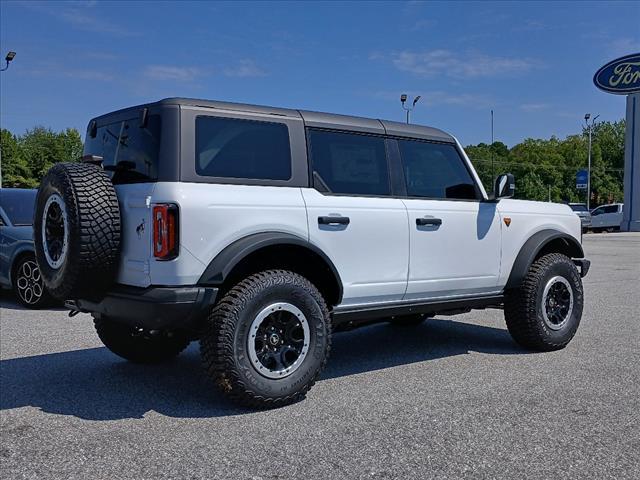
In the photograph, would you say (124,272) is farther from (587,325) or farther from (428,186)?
(587,325)

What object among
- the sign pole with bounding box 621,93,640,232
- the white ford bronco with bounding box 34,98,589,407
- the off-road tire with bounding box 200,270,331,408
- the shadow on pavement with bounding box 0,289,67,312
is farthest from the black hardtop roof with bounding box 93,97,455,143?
the sign pole with bounding box 621,93,640,232

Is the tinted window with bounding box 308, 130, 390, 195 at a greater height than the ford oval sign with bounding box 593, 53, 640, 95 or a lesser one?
lesser

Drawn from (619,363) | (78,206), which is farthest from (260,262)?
(619,363)

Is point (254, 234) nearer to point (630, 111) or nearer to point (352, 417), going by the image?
point (352, 417)

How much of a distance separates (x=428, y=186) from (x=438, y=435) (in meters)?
2.29

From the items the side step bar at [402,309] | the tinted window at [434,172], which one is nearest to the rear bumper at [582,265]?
the side step bar at [402,309]

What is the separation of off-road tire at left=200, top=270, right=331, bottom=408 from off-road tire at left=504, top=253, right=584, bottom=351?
2247mm

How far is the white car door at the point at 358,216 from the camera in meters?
4.46

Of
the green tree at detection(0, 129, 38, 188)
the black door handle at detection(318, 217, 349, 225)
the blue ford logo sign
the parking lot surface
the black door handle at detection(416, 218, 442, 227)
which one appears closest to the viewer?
the parking lot surface

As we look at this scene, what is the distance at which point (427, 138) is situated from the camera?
5.38 metres

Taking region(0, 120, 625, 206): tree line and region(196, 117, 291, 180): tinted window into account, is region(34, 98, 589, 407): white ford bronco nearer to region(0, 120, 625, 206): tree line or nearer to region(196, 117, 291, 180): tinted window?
region(196, 117, 291, 180): tinted window

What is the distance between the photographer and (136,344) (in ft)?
17.1

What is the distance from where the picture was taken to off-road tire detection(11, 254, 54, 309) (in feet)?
27.2

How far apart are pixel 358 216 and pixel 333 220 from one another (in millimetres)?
245
